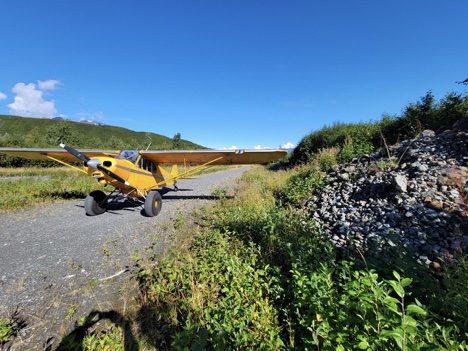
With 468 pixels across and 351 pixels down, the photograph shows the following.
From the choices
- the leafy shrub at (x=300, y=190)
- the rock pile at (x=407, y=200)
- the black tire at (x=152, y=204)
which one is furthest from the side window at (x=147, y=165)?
the rock pile at (x=407, y=200)

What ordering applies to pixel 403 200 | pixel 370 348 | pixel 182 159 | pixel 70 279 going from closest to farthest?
pixel 370 348 < pixel 70 279 < pixel 403 200 < pixel 182 159

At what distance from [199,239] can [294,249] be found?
1.97 m

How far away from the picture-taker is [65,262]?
11.4 ft

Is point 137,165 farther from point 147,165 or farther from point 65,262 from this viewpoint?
point 65,262

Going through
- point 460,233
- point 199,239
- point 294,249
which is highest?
point 460,233

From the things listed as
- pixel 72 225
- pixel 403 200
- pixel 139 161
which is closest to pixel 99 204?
pixel 72 225

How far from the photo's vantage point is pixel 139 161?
286 inches

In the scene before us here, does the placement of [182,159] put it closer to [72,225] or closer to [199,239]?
[72,225]

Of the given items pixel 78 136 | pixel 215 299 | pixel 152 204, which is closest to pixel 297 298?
pixel 215 299

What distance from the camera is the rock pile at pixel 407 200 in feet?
9.66

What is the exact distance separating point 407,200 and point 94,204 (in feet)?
27.3

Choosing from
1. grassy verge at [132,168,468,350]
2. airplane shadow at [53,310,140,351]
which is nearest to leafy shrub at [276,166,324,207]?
grassy verge at [132,168,468,350]

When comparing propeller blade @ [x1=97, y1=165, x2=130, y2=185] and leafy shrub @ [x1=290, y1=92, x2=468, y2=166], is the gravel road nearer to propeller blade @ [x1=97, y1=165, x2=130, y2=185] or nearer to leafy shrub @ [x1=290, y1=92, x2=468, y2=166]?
propeller blade @ [x1=97, y1=165, x2=130, y2=185]

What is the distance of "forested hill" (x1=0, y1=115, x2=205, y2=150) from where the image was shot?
4044 cm
